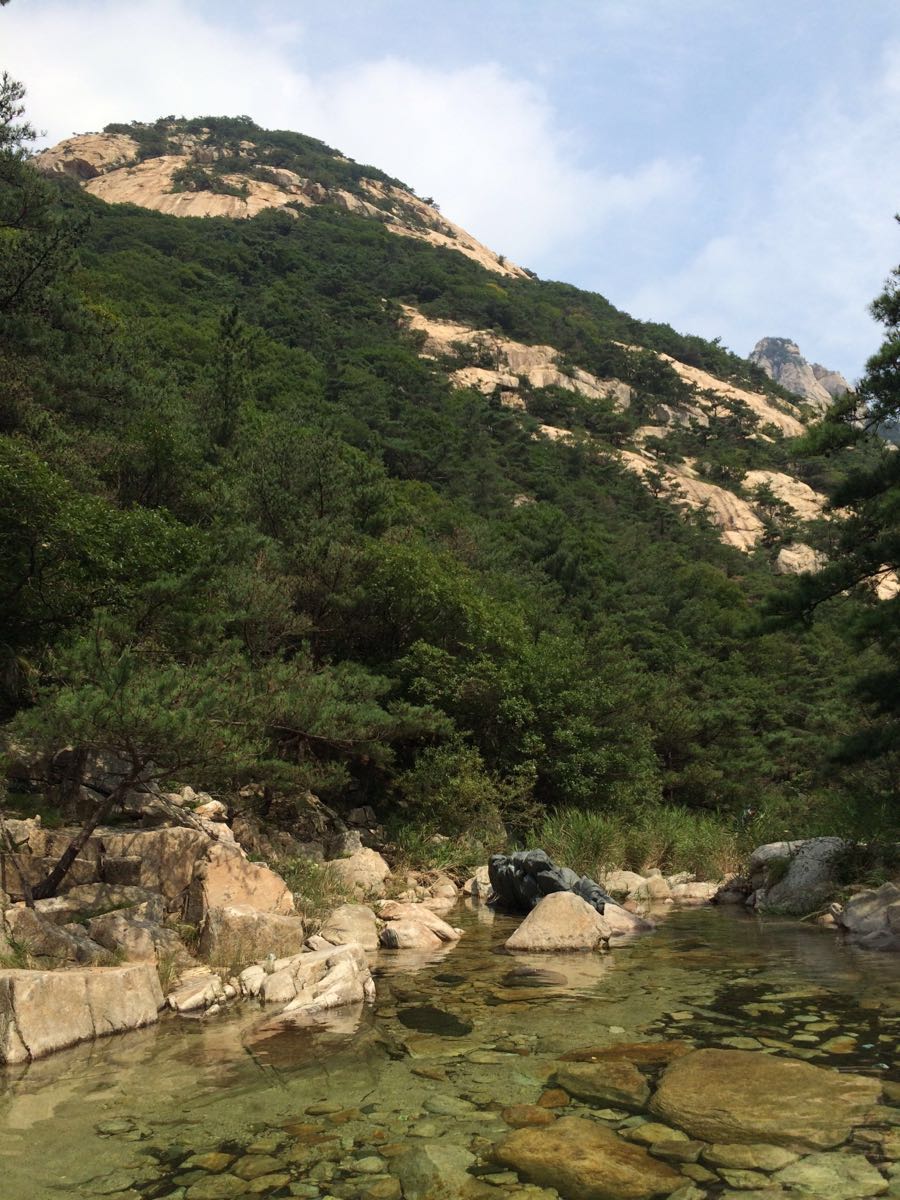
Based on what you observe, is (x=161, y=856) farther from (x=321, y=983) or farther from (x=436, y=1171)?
(x=436, y=1171)

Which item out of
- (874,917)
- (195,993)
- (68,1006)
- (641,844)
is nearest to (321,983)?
(195,993)

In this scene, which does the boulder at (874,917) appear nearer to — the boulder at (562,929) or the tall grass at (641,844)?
the boulder at (562,929)

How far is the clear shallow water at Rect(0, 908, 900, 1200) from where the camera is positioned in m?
4.31

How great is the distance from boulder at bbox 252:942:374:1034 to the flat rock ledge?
38.4 inches

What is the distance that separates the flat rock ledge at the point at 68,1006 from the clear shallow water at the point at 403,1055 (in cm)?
15

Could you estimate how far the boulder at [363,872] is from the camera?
42.5ft

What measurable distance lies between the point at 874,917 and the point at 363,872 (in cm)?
771

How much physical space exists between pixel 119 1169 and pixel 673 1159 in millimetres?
2705

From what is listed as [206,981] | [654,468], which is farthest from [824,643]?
[206,981]

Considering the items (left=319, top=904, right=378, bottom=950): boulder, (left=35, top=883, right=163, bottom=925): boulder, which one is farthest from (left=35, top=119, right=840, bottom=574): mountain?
(left=35, top=883, right=163, bottom=925): boulder

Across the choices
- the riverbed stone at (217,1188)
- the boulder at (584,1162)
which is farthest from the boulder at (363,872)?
the riverbed stone at (217,1188)

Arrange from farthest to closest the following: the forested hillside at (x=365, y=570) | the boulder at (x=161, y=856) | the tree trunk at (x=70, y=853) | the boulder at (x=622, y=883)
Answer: the boulder at (x=622, y=883), the forested hillside at (x=365, y=570), the boulder at (x=161, y=856), the tree trunk at (x=70, y=853)

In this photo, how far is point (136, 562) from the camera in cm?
1196

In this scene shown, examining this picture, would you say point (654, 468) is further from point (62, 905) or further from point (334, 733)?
point (62, 905)
